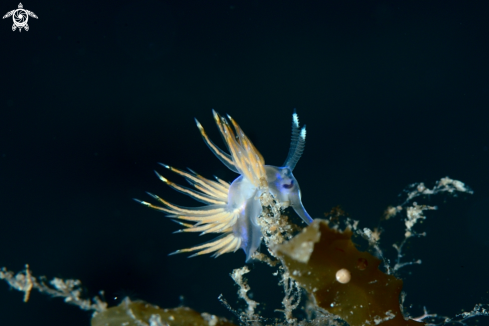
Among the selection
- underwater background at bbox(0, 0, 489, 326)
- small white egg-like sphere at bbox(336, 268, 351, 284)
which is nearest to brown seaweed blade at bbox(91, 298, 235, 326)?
small white egg-like sphere at bbox(336, 268, 351, 284)

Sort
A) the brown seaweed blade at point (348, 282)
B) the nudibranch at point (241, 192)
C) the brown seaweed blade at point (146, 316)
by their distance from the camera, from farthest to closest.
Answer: the nudibranch at point (241, 192)
the brown seaweed blade at point (146, 316)
the brown seaweed blade at point (348, 282)

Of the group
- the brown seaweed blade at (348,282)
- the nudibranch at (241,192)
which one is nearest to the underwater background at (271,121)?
the nudibranch at (241,192)

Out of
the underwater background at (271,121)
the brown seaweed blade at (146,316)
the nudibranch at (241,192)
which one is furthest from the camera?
the underwater background at (271,121)

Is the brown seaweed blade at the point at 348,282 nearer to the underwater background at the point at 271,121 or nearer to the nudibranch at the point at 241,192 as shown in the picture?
the nudibranch at the point at 241,192

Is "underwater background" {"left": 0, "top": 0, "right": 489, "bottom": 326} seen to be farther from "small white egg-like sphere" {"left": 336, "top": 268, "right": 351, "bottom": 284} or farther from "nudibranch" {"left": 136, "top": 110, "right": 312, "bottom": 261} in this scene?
"small white egg-like sphere" {"left": 336, "top": 268, "right": 351, "bottom": 284}

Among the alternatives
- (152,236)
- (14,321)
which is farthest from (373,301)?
(14,321)

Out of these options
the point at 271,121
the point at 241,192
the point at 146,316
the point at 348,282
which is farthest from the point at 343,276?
the point at 271,121
